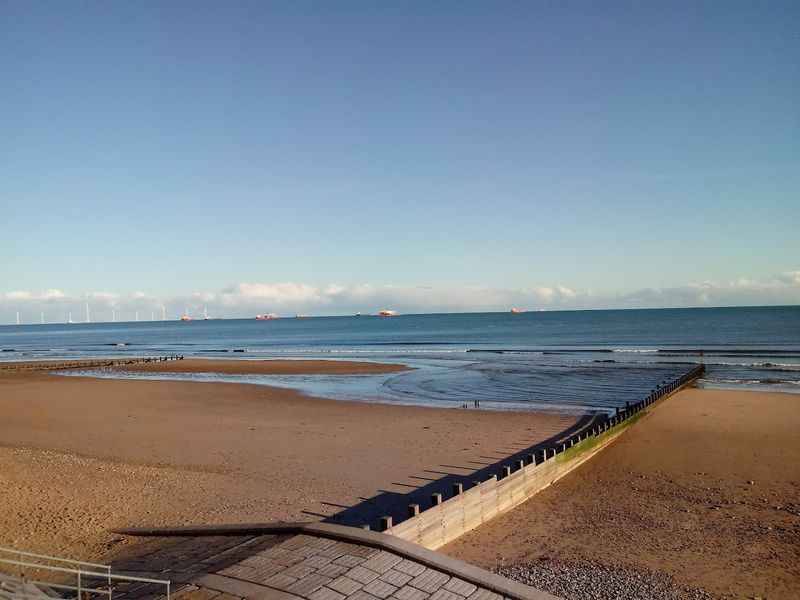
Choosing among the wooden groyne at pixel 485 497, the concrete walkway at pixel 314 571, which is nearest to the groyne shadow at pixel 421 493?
the wooden groyne at pixel 485 497

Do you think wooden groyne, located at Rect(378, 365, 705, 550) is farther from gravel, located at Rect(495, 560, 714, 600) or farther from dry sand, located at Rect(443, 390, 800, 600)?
gravel, located at Rect(495, 560, 714, 600)

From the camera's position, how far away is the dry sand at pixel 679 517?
12.2 m

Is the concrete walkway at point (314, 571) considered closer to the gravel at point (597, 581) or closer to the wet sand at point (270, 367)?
the gravel at point (597, 581)

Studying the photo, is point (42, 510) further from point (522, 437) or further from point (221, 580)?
point (522, 437)

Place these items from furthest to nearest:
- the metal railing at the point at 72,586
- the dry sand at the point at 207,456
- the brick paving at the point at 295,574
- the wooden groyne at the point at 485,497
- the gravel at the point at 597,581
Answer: the dry sand at the point at 207,456
the wooden groyne at the point at 485,497
the gravel at the point at 597,581
the brick paving at the point at 295,574
the metal railing at the point at 72,586

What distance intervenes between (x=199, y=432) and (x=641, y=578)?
20.4 metres

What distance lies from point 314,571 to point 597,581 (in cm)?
537

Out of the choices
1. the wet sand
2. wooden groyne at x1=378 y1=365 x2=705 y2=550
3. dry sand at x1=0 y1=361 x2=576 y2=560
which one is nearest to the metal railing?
dry sand at x1=0 y1=361 x2=576 y2=560

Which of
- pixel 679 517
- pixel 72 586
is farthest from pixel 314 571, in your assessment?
pixel 679 517

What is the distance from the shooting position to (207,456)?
21938mm

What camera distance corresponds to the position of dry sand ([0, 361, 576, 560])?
14930 mm

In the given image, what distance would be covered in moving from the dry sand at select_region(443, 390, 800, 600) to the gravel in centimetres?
29

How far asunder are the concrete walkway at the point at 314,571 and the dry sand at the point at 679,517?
277cm

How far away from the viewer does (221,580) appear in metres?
9.36
